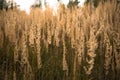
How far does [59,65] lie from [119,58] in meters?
0.77

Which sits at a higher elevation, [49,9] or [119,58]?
[49,9]

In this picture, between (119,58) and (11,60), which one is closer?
(119,58)

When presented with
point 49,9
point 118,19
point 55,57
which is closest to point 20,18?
point 49,9

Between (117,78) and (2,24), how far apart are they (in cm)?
345

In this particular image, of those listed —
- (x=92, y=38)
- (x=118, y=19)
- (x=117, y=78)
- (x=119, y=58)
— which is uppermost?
(x=118, y=19)

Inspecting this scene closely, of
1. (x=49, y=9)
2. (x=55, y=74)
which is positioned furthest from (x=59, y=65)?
(x=49, y=9)

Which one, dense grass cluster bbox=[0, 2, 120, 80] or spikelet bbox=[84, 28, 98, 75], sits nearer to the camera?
spikelet bbox=[84, 28, 98, 75]

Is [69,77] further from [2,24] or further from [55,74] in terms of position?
[2,24]

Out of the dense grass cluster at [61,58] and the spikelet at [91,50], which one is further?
the dense grass cluster at [61,58]

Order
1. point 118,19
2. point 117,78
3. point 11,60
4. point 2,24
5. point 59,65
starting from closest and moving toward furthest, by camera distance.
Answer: point 117,78 → point 59,65 → point 11,60 → point 118,19 → point 2,24

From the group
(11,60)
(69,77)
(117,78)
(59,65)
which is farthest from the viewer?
(11,60)

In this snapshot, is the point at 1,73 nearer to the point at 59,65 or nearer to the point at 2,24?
the point at 59,65

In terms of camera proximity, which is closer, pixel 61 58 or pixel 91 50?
pixel 91 50

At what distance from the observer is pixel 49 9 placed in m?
6.42
